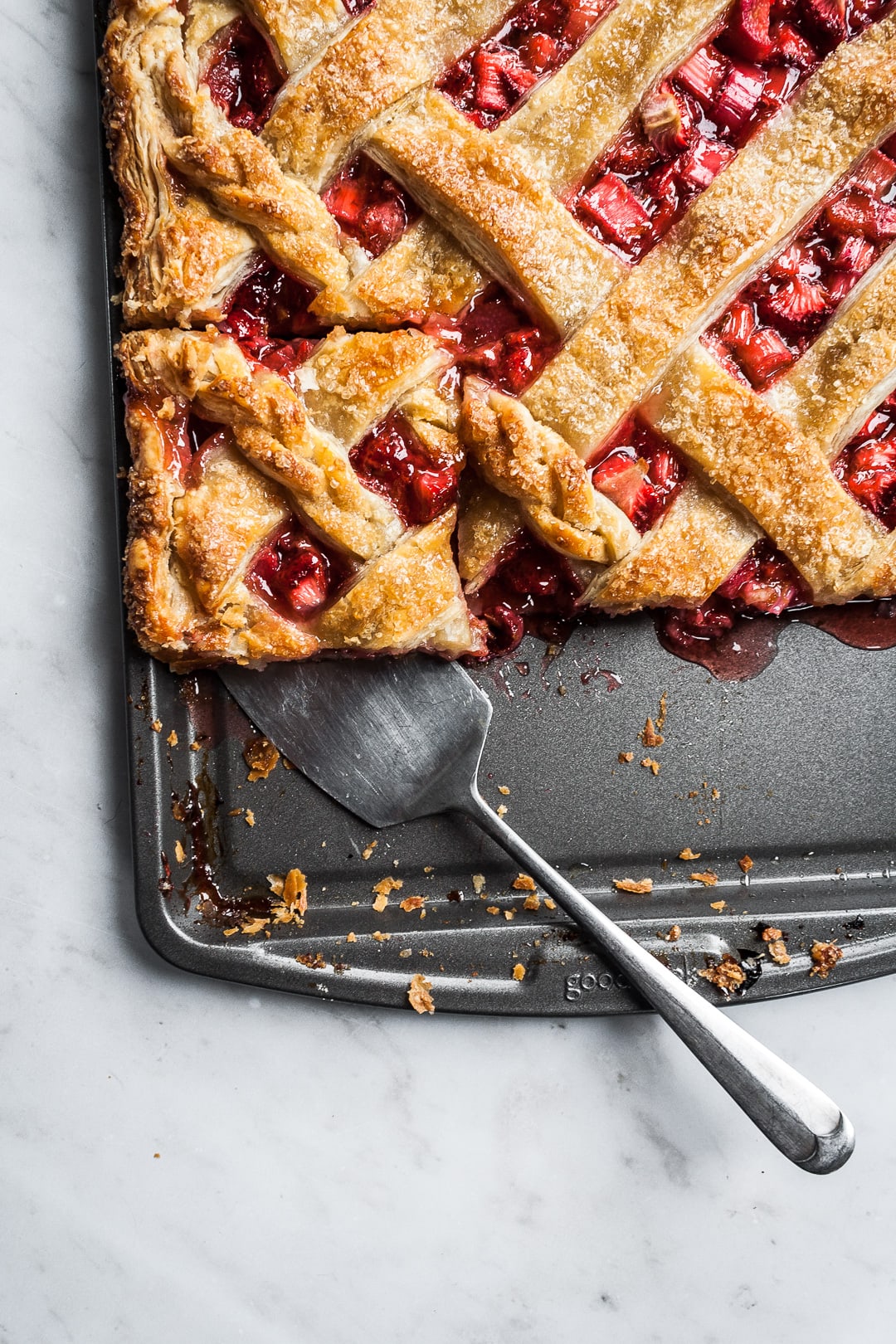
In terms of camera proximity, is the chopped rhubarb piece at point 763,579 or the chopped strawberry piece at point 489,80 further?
the chopped rhubarb piece at point 763,579

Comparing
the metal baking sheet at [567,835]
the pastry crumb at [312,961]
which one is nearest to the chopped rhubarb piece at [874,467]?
the metal baking sheet at [567,835]

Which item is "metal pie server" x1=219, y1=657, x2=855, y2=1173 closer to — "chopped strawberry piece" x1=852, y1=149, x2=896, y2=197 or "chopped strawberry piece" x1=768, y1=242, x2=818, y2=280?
"chopped strawberry piece" x1=768, y1=242, x2=818, y2=280

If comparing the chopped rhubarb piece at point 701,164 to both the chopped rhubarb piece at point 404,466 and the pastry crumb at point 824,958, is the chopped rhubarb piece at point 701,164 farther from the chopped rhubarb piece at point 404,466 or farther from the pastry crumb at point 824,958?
the pastry crumb at point 824,958

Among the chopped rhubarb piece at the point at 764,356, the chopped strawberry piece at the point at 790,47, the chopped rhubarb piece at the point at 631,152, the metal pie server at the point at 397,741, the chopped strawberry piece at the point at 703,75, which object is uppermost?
the chopped strawberry piece at the point at 790,47

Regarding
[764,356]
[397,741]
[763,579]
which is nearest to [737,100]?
[764,356]

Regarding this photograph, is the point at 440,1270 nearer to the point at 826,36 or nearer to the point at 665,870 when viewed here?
the point at 665,870

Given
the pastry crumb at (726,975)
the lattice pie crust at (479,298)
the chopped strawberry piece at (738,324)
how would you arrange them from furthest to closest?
the pastry crumb at (726,975)
the chopped strawberry piece at (738,324)
the lattice pie crust at (479,298)
